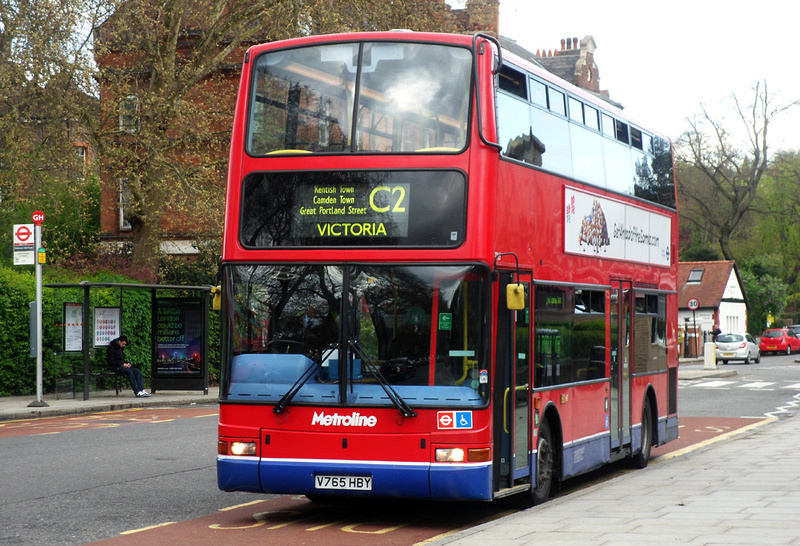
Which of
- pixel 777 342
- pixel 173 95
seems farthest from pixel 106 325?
pixel 777 342

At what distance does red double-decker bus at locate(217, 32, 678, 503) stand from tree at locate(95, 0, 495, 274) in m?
18.7

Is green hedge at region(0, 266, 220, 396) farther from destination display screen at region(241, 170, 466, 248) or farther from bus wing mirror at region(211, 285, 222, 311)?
destination display screen at region(241, 170, 466, 248)

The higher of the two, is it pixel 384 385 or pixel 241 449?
pixel 384 385

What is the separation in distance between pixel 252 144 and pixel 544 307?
3.27 m

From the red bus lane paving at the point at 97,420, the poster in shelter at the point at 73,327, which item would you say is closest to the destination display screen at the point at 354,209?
the red bus lane paving at the point at 97,420

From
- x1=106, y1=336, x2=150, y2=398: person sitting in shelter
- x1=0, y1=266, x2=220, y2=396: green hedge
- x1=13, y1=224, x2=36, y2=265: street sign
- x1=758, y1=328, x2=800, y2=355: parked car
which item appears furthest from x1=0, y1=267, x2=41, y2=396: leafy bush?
x1=758, y1=328, x2=800, y2=355: parked car

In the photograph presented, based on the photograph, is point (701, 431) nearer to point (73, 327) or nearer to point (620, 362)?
point (620, 362)

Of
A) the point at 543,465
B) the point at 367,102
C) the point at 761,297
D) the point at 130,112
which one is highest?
the point at 130,112

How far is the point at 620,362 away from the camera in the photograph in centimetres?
1374

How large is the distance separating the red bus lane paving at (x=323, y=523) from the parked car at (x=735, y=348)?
48896 mm

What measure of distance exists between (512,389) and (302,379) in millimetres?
1912

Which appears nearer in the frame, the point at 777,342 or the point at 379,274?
A: the point at 379,274

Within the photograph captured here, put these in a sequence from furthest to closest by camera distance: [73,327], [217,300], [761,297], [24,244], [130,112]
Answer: [761,297], [130,112], [73,327], [24,244], [217,300]

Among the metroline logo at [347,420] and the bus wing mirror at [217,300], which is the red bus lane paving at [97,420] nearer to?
the bus wing mirror at [217,300]
